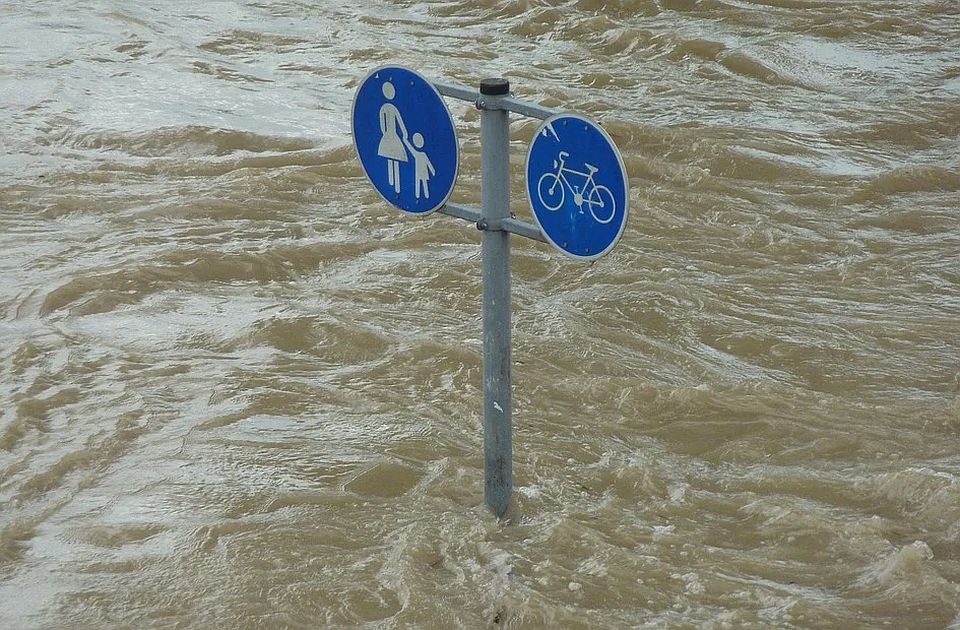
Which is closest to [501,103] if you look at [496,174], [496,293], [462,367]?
[496,174]

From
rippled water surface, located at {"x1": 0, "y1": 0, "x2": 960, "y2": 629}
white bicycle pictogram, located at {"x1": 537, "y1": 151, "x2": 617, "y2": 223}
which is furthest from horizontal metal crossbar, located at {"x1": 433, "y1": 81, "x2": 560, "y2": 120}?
rippled water surface, located at {"x1": 0, "y1": 0, "x2": 960, "y2": 629}

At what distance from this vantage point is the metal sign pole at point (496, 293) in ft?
9.27

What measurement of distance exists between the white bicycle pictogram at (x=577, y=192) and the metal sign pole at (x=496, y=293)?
0.57ft

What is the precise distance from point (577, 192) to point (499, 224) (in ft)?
0.99

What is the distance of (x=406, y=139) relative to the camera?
292cm

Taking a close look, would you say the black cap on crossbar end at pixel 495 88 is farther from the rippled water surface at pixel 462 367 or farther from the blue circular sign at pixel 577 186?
the rippled water surface at pixel 462 367

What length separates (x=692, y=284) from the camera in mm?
5117

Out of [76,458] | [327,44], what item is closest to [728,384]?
[76,458]

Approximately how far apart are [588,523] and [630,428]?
647mm


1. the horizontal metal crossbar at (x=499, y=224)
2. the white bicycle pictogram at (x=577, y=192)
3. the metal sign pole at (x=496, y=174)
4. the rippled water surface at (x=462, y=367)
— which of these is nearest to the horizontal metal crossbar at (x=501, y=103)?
the metal sign pole at (x=496, y=174)

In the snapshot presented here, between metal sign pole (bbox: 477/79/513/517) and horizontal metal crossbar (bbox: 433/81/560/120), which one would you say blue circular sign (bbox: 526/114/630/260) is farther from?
metal sign pole (bbox: 477/79/513/517)

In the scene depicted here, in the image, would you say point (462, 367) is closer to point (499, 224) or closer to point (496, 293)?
point (496, 293)

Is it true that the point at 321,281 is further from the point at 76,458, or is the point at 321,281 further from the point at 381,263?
the point at 76,458

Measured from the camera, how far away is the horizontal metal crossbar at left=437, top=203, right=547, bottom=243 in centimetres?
281
